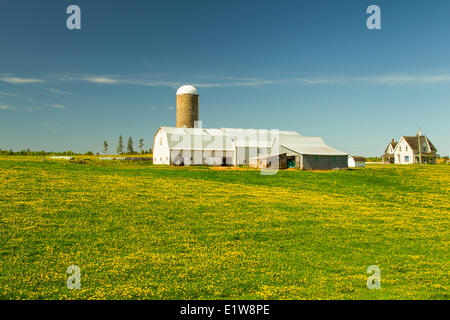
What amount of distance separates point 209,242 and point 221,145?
5912 cm

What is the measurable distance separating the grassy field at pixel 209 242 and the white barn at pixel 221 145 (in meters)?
37.2

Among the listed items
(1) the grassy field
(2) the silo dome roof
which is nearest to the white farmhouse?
(2) the silo dome roof

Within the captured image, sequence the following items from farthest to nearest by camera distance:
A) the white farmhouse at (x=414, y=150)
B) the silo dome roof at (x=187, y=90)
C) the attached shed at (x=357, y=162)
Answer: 1. the white farmhouse at (x=414, y=150)
2. the silo dome roof at (x=187, y=90)
3. the attached shed at (x=357, y=162)

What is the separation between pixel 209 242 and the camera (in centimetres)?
1711

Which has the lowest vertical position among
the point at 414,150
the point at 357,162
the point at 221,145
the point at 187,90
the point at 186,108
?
the point at 357,162

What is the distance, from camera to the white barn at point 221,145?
7031cm

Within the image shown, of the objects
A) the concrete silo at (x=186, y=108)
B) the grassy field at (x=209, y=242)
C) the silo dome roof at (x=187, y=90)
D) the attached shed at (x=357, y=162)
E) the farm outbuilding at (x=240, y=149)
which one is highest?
the silo dome roof at (x=187, y=90)

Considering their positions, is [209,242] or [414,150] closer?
[209,242]

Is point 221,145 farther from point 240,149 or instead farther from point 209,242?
point 209,242

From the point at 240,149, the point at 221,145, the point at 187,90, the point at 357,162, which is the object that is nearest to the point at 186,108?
the point at 187,90

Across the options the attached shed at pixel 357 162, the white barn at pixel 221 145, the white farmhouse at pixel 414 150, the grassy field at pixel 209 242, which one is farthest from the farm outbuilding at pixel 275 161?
the white farmhouse at pixel 414 150

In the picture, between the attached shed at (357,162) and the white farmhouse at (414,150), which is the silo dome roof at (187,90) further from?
the white farmhouse at (414,150)

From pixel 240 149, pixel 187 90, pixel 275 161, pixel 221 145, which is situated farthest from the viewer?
pixel 187 90
